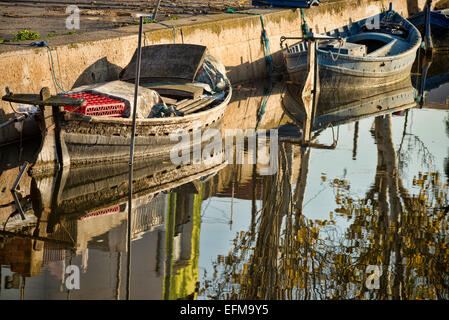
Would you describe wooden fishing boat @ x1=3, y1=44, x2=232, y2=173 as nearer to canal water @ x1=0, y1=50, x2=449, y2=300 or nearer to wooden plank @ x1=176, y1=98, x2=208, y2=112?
wooden plank @ x1=176, y1=98, x2=208, y2=112

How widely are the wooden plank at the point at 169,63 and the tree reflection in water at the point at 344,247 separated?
4951mm

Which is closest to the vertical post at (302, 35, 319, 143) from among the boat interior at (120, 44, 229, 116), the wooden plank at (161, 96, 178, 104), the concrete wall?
the concrete wall

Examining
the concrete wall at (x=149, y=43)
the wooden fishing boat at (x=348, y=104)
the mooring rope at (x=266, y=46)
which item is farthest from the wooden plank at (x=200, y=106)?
the mooring rope at (x=266, y=46)

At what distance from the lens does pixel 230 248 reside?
12625mm

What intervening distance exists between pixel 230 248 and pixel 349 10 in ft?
84.8

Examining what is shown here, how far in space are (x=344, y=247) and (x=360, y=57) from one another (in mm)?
14434

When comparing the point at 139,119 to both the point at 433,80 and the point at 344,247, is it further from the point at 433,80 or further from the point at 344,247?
the point at 433,80

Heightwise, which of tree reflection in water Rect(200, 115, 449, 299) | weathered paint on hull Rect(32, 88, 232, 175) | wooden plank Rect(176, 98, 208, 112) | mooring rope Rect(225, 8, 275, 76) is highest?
mooring rope Rect(225, 8, 275, 76)

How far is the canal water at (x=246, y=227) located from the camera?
441 inches

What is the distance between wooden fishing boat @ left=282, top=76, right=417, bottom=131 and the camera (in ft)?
76.1

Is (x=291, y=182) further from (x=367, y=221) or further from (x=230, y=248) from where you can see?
(x=230, y=248)

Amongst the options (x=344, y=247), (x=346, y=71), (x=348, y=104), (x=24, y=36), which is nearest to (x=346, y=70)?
(x=346, y=71)

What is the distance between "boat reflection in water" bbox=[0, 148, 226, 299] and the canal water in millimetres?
24
